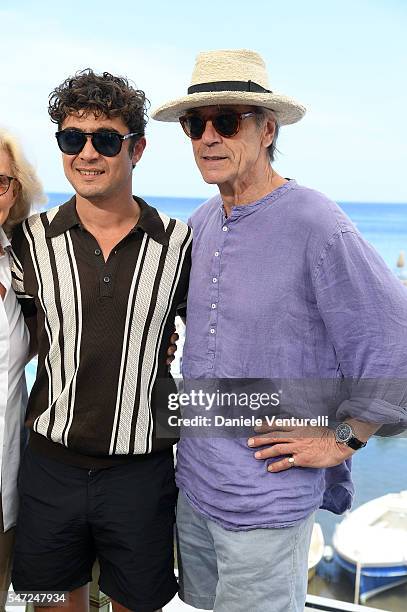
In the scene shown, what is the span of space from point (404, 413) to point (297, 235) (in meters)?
0.55

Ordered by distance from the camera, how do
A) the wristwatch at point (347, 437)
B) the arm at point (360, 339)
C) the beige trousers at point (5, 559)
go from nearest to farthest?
the arm at point (360, 339)
the wristwatch at point (347, 437)
the beige trousers at point (5, 559)

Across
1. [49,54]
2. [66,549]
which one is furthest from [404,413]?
[49,54]

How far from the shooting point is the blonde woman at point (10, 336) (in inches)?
79.0

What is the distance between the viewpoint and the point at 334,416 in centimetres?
197

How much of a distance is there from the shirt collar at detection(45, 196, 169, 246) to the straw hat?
1.01 feet

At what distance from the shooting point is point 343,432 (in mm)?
1921

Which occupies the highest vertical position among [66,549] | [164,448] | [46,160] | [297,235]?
[46,160]

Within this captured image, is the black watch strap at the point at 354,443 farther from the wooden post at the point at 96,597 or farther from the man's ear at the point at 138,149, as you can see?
the man's ear at the point at 138,149

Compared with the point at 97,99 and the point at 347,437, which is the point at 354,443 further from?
the point at 97,99

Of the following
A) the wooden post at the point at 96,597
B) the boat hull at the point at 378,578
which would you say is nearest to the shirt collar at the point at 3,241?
the wooden post at the point at 96,597

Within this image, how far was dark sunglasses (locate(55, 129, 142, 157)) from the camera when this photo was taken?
77.3 inches

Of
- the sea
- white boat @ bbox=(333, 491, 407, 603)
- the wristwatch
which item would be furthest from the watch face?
white boat @ bbox=(333, 491, 407, 603)

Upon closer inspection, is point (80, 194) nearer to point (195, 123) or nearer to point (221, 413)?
point (195, 123)

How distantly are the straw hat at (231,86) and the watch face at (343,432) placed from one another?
893mm
